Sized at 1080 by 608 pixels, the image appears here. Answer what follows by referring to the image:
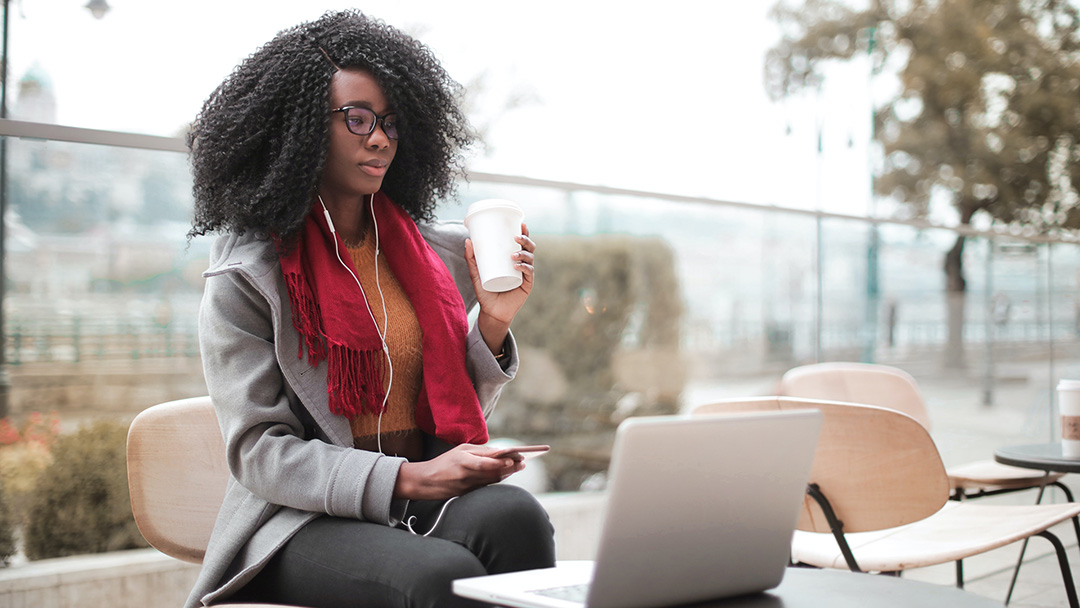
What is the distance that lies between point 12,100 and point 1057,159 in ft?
29.5

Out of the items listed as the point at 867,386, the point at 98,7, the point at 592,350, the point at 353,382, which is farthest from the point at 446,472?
the point at 592,350

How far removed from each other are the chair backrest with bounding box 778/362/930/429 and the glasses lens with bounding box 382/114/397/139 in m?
1.79

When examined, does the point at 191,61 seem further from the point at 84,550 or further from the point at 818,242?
the point at 818,242

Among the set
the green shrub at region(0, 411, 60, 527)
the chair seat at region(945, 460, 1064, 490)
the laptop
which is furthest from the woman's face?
the chair seat at region(945, 460, 1064, 490)

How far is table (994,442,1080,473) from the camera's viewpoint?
200 cm

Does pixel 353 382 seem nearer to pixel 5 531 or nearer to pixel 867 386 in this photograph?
pixel 5 531

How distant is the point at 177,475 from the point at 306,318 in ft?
1.19

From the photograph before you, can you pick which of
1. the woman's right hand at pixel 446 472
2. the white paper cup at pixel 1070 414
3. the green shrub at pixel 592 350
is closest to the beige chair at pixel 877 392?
the white paper cup at pixel 1070 414

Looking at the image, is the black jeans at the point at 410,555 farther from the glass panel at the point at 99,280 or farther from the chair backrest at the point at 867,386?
the chair backrest at the point at 867,386

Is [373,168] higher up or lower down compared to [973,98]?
lower down

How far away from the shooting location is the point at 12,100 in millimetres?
2402

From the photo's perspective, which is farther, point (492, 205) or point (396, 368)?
point (396, 368)

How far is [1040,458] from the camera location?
206cm

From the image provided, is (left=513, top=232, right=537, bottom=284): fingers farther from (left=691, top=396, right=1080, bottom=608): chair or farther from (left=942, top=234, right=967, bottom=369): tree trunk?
(left=942, top=234, right=967, bottom=369): tree trunk
